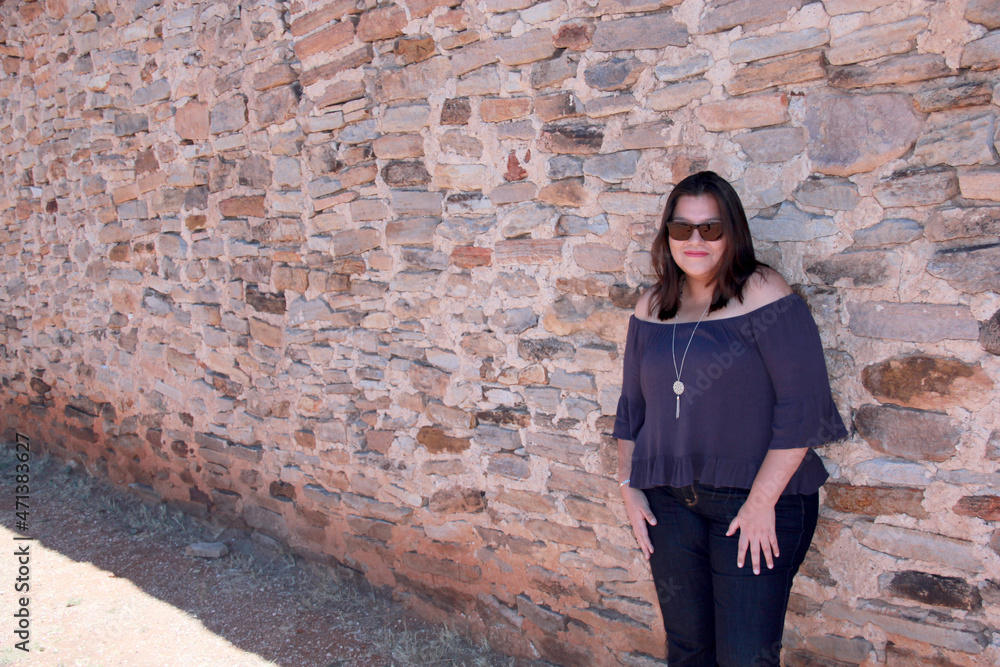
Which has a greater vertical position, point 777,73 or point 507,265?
point 777,73

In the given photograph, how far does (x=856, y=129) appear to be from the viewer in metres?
1.74

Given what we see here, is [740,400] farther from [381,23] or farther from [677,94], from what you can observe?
[381,23]

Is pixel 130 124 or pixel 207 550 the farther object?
pixel 130 124

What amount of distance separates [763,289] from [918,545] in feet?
2.65

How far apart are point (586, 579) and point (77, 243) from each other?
3935 mm

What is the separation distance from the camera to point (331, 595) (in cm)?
305

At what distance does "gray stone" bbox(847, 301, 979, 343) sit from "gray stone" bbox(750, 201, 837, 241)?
21 cm

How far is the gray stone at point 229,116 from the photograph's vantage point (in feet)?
10.6

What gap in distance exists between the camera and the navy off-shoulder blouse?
155cm

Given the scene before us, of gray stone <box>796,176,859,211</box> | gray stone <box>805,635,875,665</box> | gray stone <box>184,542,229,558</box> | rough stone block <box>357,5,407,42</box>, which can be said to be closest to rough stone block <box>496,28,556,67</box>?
rough stone block <box>357,5,407,42</box>

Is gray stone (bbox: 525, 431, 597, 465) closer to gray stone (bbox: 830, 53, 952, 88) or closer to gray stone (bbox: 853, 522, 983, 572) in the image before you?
gray stone (bbox: 853, 522, 983, 572)

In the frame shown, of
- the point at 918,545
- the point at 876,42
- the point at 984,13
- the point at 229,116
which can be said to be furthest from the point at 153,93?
the point at 918,545

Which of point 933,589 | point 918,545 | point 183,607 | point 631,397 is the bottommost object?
point 183,607

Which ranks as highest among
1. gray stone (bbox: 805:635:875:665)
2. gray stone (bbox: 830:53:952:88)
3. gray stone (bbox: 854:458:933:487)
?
gray stone (bbox: 830:53:952:88)
